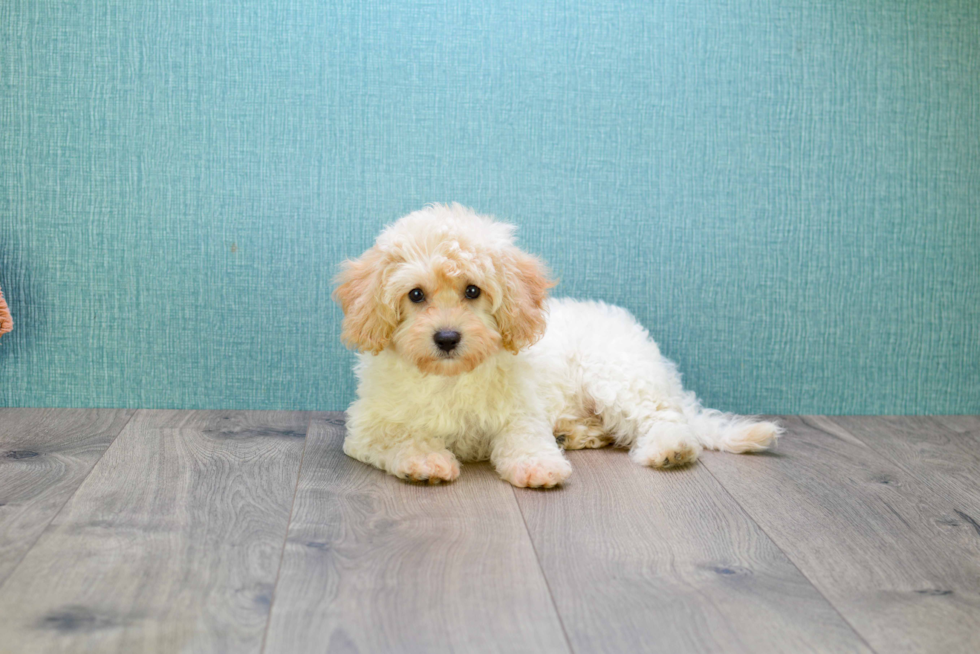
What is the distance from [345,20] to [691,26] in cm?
110

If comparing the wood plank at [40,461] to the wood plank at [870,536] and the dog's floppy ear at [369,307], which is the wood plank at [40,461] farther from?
the wood plank at [870,536]

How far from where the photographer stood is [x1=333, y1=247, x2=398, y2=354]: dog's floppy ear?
2057 millimetres

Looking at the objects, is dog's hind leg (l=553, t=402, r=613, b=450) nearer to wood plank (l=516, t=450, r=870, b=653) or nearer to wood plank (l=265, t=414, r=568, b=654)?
wood plank (l=516, t=450, r=870, b=653)

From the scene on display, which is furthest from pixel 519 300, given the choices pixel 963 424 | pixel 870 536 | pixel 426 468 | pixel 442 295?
pixel 963 424

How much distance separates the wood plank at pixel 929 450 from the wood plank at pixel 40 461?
6.50 ft

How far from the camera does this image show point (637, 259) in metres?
2.75

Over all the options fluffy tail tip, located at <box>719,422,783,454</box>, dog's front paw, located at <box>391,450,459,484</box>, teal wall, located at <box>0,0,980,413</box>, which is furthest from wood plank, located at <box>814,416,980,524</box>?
dog's front paw, located at <box>391,450,459,484</box>

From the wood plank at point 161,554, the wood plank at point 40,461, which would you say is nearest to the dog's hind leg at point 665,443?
the wood plank at point 161,554

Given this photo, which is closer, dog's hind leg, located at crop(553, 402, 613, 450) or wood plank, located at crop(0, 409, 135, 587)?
wood plank, located at crop(0, 409, 135, 587)

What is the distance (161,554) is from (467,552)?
587 millimetres

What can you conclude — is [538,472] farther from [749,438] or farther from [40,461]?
[40,461]

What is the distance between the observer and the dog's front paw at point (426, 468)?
2008mm

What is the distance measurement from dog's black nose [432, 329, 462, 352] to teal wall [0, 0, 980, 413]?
2.60 ft

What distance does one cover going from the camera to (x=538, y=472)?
199 centimetres
